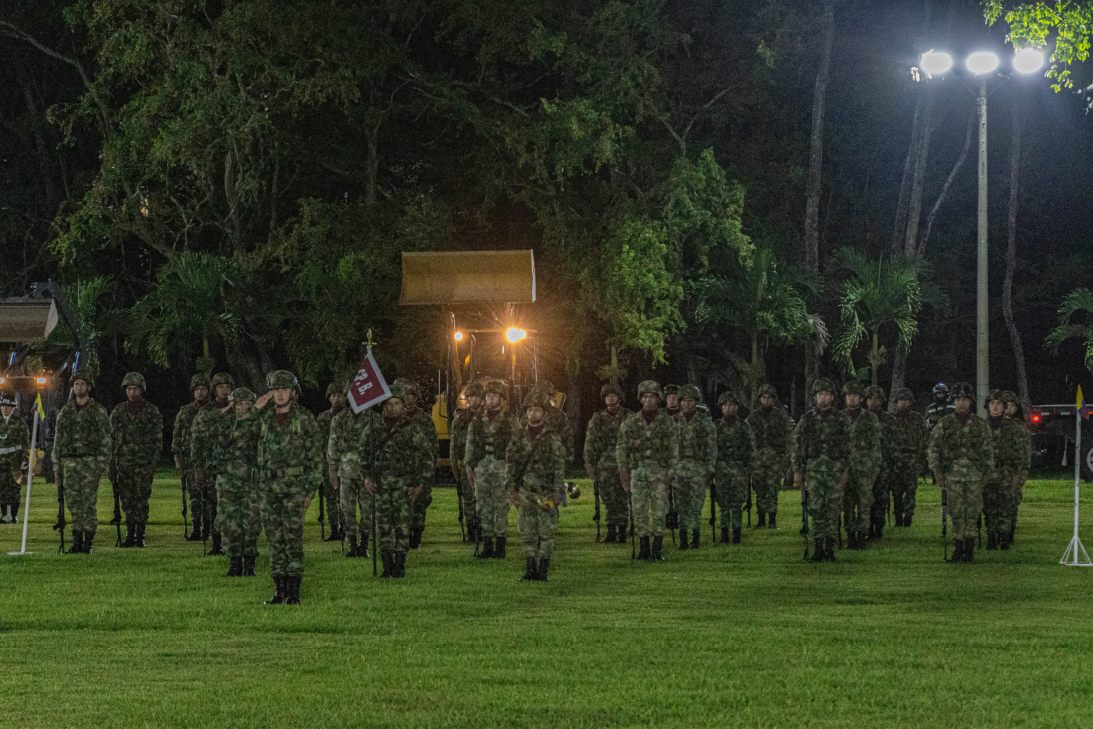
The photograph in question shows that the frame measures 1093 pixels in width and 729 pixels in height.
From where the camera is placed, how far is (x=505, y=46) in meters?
39.5

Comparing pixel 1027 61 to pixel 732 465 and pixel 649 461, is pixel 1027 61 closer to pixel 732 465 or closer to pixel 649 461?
pixel 732 465

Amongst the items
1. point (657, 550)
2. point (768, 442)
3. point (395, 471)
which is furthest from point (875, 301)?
point (395, 471)

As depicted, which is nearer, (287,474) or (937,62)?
(287,474)

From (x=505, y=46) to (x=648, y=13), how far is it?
3227 mm

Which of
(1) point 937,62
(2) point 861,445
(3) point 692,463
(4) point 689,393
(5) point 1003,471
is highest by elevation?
(1) point 937,62

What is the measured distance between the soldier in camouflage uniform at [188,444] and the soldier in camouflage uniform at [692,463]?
19.5 ft

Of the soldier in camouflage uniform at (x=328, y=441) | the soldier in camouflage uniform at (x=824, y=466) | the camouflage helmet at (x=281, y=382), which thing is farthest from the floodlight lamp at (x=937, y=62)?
the camouflage helmet at (x=281, y=382)

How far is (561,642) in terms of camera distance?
1417 centimetres

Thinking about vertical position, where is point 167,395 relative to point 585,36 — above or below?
below

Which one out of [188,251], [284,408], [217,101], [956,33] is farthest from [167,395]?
[284,408]

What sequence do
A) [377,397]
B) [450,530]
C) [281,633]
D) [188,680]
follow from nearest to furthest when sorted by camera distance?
[188,680]
[281,633]
[377,397]
[450,530]

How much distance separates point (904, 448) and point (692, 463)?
3868 mm

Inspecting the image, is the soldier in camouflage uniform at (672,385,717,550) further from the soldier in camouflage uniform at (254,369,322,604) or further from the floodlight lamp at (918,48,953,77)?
the floodlight lamp at (918,48,953,77)

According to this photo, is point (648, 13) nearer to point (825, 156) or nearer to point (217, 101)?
point (217, 101)
